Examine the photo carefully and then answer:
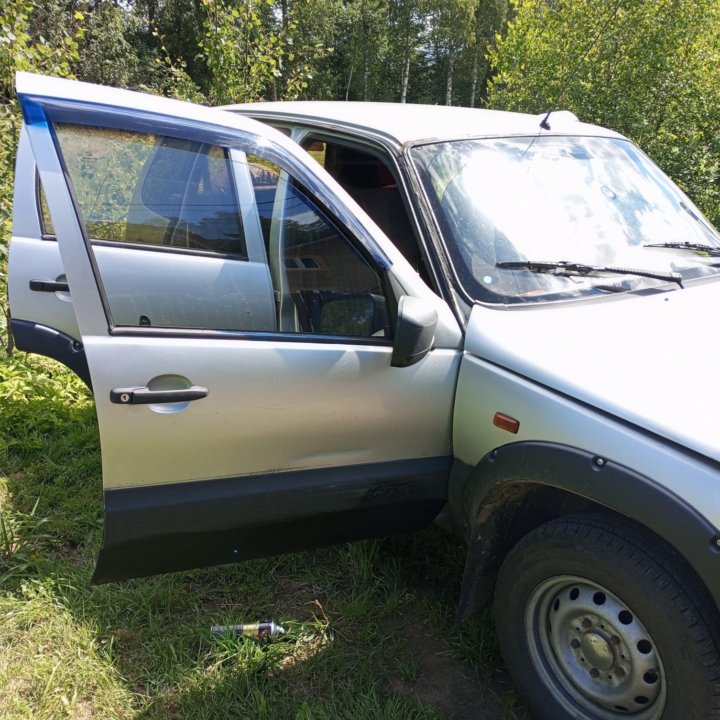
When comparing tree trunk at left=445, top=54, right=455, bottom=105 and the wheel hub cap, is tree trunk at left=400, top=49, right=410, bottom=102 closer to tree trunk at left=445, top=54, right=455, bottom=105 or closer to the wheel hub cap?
tree trunk at left=445, top=54, right=455, bottom=105

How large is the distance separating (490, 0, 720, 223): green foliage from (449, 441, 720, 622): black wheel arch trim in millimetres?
5394

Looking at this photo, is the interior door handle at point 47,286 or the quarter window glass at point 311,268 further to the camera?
the interior door handle at point 47,286

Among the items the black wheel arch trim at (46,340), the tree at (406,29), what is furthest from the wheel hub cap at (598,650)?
the tree at (406,29)

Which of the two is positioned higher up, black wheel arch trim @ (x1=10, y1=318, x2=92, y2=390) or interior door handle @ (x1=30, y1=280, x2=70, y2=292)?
interior door handle @ (x1=30, y1=280, x2=70, y2=292)

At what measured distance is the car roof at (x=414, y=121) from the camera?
261 cm

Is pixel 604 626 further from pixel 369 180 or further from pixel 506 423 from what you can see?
pixel 369 180

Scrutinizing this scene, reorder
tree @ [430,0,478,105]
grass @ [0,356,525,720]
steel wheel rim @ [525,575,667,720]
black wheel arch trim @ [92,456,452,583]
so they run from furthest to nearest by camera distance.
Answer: tree @ [430,0,478,105], grass @ [0,356,525,720], black wheel arch trim @ [92,456,452,583], steel wheel rim @ [525,575,667,720]

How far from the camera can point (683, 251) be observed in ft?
8.68

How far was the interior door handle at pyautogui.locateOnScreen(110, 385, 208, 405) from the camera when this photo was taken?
1957mm

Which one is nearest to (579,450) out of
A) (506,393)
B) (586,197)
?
(506,393)

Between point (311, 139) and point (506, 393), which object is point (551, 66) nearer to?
point (311, 139)

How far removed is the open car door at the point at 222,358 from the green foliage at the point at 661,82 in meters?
5.32

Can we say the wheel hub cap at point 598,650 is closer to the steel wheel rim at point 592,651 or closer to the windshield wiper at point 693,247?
the steel wheel rim at point 592,651

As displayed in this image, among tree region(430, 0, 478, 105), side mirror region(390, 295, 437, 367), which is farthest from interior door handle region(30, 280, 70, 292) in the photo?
tree region(430, 0, 478, 105)
